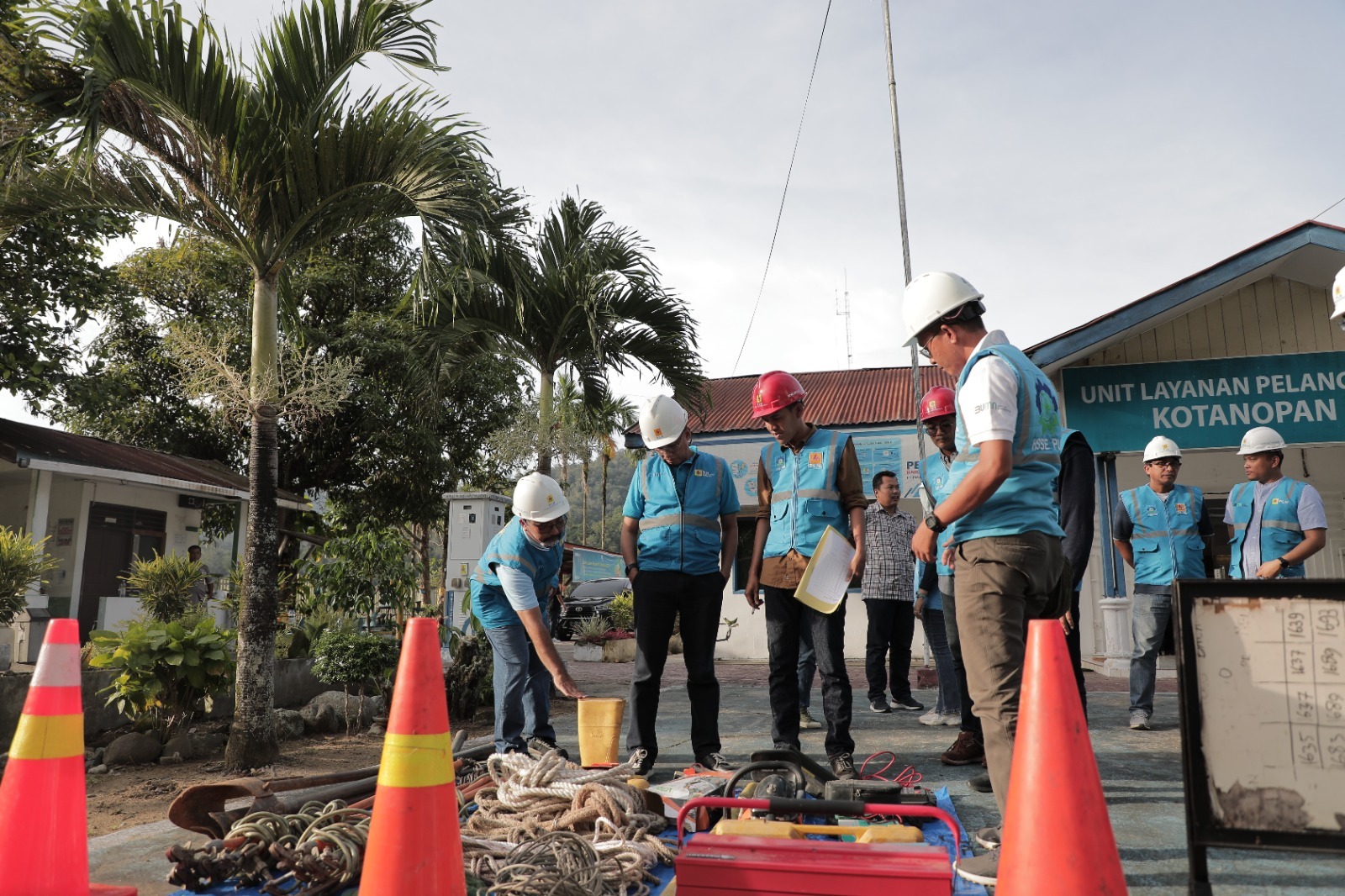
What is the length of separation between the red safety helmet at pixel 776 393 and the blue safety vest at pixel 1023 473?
158cm

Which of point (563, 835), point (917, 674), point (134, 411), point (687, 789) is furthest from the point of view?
point (134, 411)

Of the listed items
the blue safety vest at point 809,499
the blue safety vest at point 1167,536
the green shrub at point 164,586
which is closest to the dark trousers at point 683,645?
the blue safety vest at point 809,499

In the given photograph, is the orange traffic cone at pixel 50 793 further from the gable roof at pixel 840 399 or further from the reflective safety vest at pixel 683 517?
the gable roof at pixel 840 399

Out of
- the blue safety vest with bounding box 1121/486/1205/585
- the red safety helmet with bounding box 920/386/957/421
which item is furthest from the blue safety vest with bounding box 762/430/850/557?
the blue safety vest with bounding box 1121/486/1205/585

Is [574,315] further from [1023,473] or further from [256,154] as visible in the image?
[1023,473]

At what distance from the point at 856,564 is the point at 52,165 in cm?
554

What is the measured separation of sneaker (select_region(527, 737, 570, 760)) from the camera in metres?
3.86

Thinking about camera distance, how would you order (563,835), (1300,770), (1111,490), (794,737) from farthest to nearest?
(1111,490) < (794,737) < (563,835) < (1300,770)

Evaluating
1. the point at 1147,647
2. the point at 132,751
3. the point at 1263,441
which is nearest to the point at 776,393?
the point at 1147,647

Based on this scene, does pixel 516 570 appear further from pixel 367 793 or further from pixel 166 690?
pixel 166 690

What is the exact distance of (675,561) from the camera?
470cm

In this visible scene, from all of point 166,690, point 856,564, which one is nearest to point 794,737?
point 856,564

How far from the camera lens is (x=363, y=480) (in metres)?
Result: 21.9

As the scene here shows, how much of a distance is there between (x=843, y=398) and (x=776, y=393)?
13.3 meters
